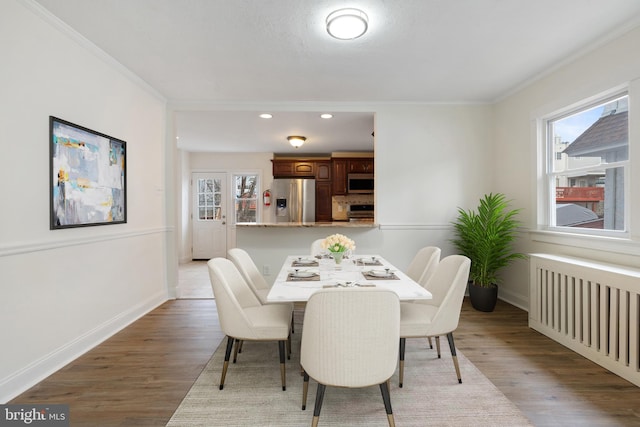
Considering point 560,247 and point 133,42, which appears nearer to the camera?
point 133,42

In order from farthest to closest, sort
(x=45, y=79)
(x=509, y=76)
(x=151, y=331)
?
(x=509, y=76), (x=151, y=331), (x=45, y=79)

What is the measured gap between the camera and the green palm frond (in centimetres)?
343

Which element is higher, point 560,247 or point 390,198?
point 390,198

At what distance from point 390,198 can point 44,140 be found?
3.41 metres

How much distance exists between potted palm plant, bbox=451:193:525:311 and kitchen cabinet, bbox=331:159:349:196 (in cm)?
333

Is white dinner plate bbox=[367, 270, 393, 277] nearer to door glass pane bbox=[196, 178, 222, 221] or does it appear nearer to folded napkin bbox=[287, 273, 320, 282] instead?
folded napkin bbox=[287, 273, 320, 282]

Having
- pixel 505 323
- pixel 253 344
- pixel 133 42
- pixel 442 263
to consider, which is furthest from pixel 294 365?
pixel 133 42

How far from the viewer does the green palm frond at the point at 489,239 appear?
3434mm

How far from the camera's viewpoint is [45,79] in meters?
2.18

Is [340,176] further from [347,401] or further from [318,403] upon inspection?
[318,403]

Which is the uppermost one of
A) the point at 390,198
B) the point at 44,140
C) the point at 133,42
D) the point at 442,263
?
the point at 133,42

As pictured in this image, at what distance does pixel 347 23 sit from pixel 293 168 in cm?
481

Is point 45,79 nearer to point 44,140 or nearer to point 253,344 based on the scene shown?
point 44,140

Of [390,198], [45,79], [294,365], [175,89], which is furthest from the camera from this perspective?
[390,198]
